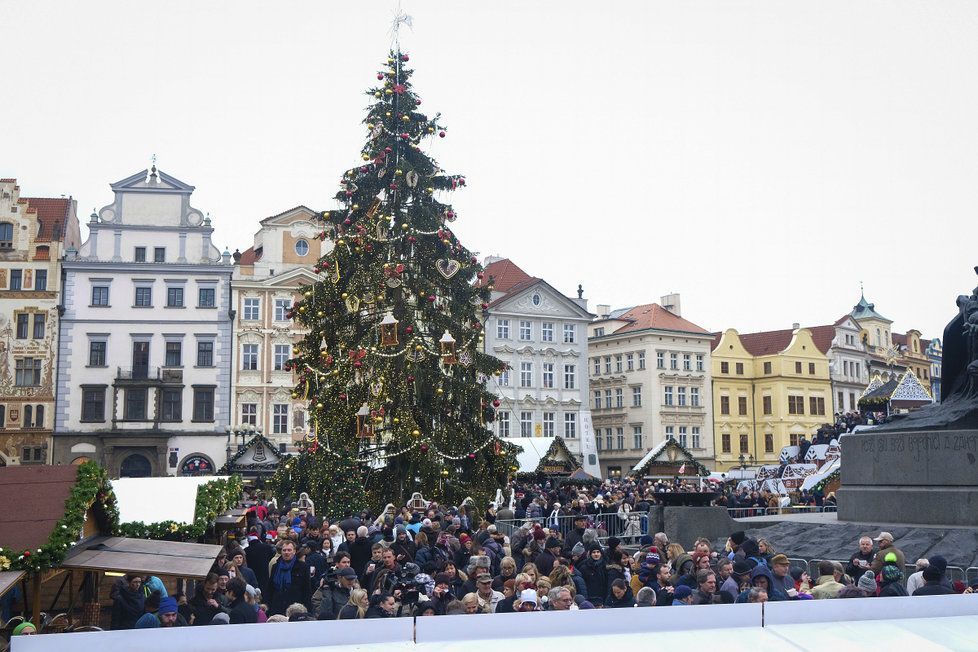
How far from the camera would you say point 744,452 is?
72500 millimetres

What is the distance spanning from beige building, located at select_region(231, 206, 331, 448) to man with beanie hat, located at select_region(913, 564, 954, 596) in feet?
144

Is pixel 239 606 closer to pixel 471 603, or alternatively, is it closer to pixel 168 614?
pixel 168 614

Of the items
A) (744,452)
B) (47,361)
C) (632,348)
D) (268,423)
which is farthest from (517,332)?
(47,361)

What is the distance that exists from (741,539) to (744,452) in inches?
2462

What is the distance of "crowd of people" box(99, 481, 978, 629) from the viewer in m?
8.48

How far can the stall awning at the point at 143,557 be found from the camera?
28.5ft

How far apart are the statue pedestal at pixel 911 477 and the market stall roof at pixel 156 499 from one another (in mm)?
9291

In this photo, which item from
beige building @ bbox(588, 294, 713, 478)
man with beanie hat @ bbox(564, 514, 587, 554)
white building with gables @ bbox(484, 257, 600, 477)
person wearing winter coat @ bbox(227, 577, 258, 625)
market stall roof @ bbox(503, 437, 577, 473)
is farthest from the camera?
beige building @ bbox(588, 294, 713, 478)

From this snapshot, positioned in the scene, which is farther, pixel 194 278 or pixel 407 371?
pixel 194 278

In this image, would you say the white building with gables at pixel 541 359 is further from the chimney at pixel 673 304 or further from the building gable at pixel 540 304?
the chimney at pixel 673 304

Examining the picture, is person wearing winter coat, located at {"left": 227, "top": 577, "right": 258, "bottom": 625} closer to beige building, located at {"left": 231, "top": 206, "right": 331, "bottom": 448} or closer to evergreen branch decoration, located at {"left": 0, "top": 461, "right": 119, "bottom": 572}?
evergreen branch decoration, located at {"left": 0, "top": 461, "right": 119, "bottom": 572}

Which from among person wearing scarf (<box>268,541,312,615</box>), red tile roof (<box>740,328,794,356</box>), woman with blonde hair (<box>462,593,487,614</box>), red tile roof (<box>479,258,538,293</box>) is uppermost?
red tile roof (<box>479,258,538,293</box>)

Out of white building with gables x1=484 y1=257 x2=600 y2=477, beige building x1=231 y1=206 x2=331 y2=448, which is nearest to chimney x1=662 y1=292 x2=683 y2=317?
white building with gables x1=484 y1=257 x2=600 y2=477

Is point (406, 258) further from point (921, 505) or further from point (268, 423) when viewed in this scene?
point (268, 423)
